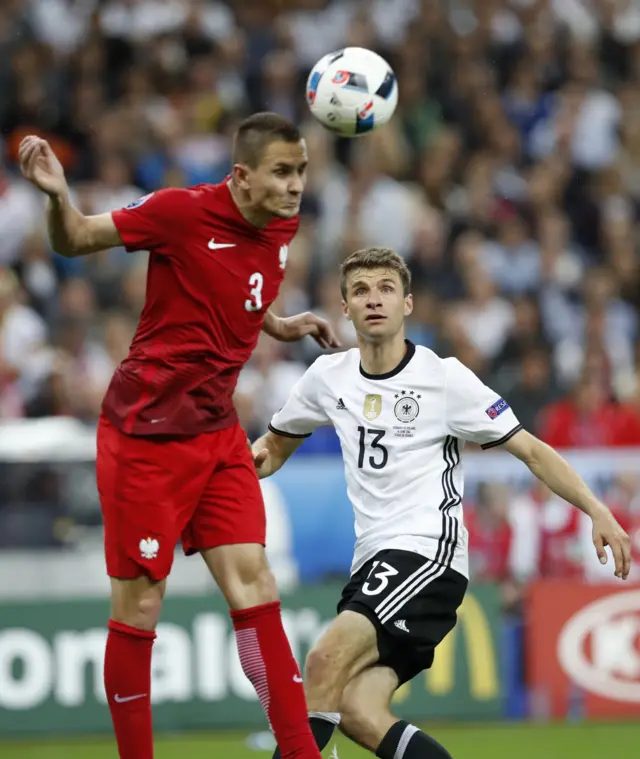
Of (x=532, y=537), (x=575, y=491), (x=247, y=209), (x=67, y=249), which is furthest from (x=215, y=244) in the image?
(x=532, y=537)

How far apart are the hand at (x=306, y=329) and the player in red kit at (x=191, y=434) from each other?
0.53 metres

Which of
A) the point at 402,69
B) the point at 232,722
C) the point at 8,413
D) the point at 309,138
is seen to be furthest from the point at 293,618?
the point at 402,69

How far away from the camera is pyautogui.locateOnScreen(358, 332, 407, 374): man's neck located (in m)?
6.23

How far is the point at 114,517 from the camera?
583 centimetres

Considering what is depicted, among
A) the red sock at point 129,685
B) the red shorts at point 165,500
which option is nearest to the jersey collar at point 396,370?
the red shorts at point 165,500

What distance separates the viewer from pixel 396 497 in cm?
607

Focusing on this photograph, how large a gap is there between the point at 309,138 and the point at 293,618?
16.8 ft

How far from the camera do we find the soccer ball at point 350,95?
6.70 meters

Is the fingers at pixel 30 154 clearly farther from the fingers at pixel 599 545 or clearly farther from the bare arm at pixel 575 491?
the fingers at pixel 599 545

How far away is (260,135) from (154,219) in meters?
0.50

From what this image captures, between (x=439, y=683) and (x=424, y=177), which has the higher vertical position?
(x=424, y=177)

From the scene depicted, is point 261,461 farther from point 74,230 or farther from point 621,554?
point 621,554

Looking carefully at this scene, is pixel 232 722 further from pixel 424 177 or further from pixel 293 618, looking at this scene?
pixel 424 177

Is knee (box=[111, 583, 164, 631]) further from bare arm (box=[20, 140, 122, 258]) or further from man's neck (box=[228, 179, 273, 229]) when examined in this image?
man's neck (box=[228, 179, 273, 229])
